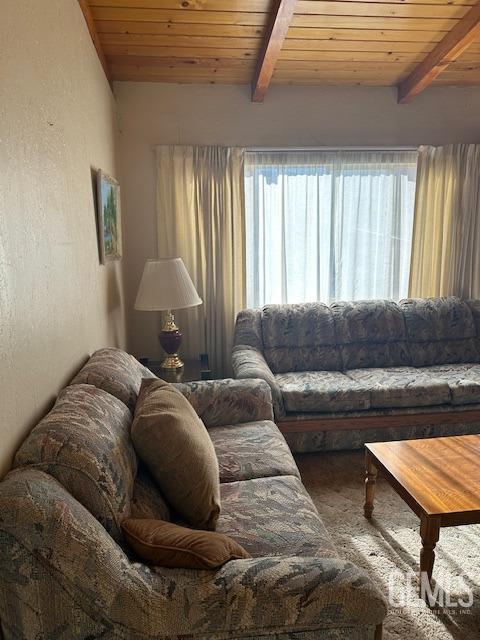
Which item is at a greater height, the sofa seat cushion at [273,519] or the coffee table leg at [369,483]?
the sofa seat cushion at [273,519]

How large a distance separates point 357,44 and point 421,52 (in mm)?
485

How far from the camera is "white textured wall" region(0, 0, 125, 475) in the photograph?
4.22 feet

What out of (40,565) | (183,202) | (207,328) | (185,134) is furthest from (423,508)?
(185,134)

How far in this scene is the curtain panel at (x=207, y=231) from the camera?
353cm

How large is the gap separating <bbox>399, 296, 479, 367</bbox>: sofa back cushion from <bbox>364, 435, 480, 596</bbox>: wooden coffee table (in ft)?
4.14

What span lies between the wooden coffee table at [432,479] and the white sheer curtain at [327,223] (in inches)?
70.1

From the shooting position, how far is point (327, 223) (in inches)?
148

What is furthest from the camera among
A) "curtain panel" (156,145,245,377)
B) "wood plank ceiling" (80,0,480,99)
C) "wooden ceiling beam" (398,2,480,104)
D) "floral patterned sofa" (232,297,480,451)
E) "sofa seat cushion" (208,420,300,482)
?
"curtain panel" (156,145,245,377)

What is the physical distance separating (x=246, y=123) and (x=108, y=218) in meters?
1.47

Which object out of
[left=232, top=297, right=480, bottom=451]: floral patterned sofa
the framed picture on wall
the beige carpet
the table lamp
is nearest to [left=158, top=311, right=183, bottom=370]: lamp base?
the table lamp

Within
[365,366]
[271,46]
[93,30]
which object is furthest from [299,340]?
[93,30]

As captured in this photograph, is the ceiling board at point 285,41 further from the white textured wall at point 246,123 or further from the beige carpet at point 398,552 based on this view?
the beige carpet at point 398,552

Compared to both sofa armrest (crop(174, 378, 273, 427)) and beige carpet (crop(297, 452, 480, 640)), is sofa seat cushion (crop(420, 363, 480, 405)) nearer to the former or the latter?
beige carpet (crop(297, 452, 480, 640))

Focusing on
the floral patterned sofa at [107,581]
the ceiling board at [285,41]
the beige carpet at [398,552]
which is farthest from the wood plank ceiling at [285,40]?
the beige carpet at [398,552]
